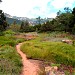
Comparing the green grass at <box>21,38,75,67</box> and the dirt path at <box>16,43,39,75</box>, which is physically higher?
the green grass at <box>21,38,75,67</box>

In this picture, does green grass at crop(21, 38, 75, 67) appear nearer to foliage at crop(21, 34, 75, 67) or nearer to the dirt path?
foliage at crop(21, 34, 75, 67)

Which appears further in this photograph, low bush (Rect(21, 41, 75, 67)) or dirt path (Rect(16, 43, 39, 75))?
low bush (Rect(21, 41, 75, 67))

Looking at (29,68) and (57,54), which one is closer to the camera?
(29,68)

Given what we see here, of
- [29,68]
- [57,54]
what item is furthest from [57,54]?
[29,68]

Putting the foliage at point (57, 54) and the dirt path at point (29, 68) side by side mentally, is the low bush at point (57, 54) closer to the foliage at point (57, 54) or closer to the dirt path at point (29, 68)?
the foliage at point (57, 54)

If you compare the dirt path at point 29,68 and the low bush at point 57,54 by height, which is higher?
the low bush at point 57,54

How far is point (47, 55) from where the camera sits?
1986cm

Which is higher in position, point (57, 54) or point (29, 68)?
point (57, 54)

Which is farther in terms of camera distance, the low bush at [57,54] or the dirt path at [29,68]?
the low bush at [57,54]

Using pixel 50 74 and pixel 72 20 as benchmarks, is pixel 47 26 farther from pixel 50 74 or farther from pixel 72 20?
pixel 50 74

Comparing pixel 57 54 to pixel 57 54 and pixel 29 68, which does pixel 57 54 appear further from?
pixel 29 68

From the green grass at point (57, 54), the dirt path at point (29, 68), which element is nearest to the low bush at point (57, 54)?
the green grass at point (57, 54)

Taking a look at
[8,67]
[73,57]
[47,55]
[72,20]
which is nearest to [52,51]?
[47,55]

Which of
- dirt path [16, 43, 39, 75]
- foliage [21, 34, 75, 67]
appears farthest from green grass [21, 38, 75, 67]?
dirt path [16, 43, 39, 75]
